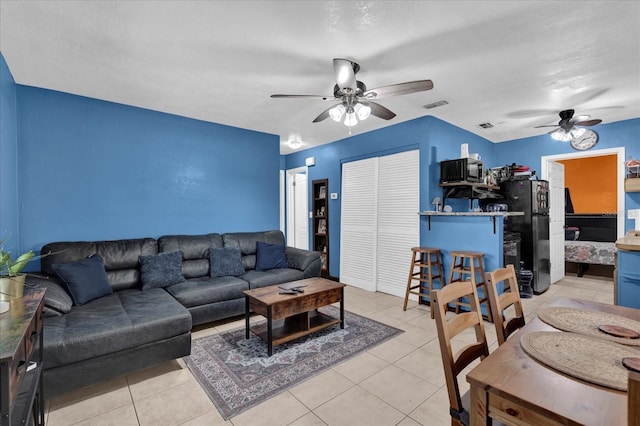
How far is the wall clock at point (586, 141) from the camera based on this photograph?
4.56m

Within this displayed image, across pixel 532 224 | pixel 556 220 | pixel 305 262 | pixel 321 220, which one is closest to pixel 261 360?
pixel 305 262

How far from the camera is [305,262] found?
416 centimetres

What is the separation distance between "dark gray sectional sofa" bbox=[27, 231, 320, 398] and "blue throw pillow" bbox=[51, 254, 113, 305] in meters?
0.04

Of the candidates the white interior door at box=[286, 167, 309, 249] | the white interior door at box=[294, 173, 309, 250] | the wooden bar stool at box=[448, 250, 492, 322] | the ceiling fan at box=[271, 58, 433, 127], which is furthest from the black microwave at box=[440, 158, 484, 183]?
the white interior door at box=[286, 167, 309, 249]

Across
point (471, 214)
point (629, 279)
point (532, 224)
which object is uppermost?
point (471, 214)

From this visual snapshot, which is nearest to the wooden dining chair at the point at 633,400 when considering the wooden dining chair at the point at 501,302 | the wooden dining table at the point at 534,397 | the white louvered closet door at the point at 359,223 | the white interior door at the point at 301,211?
the wooden dining table at the point at 534,397

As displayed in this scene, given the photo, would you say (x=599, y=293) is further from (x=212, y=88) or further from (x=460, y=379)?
(x=212, y=88)

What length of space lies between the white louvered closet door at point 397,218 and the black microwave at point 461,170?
0.36 metres

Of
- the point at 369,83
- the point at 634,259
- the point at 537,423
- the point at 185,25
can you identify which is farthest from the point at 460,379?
the point at 185,25

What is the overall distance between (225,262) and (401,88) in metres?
2.90

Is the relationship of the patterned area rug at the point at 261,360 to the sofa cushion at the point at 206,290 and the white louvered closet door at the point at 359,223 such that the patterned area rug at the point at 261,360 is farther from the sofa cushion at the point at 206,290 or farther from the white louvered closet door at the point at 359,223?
the white louvered closet door at the point at 359,223

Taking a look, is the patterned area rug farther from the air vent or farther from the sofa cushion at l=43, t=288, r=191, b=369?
the air vent

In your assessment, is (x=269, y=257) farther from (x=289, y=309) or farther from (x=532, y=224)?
(x=532, y=224)

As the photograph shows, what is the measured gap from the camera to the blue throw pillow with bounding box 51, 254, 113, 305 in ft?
8.68
